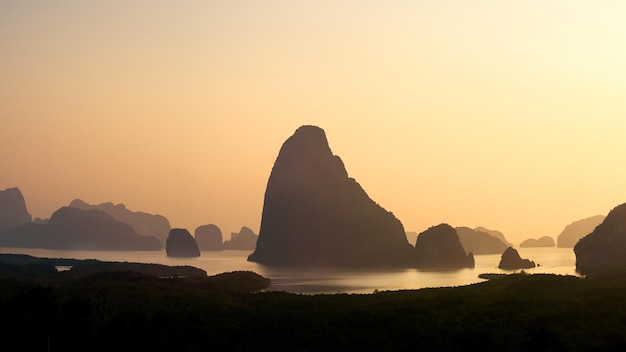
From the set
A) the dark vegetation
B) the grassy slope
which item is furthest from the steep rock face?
the grassy slope

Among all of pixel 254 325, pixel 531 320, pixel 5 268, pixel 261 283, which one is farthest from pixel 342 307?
pixel 5 268

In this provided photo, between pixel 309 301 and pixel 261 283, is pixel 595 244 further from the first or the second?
pixel 309 301

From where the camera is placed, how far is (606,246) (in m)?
140

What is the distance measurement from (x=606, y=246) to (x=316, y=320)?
111 meters

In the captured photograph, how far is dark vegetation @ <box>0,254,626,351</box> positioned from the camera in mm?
36438

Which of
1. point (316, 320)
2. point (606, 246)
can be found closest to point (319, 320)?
point (316, 320)

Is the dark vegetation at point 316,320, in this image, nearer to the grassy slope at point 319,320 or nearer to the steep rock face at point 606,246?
the grassy slope at point 319,320

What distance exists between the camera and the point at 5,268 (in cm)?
12775

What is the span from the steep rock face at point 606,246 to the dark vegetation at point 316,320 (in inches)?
2492

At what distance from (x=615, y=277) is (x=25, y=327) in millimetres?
79465

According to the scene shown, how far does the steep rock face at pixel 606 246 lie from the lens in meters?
132

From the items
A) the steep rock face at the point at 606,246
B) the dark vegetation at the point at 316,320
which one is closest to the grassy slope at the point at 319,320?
the dark vegetation at the point at 316,320

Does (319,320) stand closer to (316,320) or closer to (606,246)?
(316,320)

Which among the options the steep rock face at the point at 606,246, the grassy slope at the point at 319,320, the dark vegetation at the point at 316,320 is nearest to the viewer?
the dark vegetation at the point at 316,320
